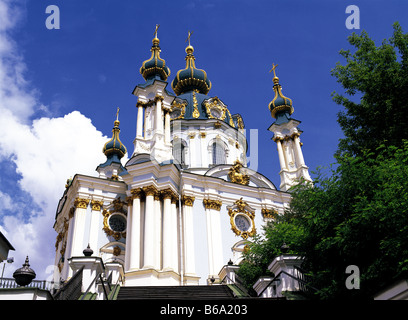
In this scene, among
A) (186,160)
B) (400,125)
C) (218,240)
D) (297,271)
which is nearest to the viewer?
(297,271)

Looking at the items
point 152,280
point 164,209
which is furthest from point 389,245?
point 164,209

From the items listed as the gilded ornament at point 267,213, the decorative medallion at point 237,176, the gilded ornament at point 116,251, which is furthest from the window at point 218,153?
the gilded ornament at point 116,251

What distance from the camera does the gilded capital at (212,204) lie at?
26.5 metres

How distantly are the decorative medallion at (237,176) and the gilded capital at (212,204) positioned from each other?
303cm

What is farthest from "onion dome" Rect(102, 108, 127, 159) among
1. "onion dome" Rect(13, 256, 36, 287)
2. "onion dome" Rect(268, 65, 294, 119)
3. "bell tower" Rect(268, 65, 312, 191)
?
"onion dome" Rect(13, 256, 36, 287)

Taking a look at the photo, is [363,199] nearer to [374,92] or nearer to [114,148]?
[374,92]

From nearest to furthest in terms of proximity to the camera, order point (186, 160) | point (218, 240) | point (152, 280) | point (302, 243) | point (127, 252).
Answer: point (302, 243) → point (152, 280) → point (127, 252) → point (218, 240) → point (186, 160)

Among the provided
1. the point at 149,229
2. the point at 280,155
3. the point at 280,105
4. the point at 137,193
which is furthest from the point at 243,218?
Answer: the point at 280,105

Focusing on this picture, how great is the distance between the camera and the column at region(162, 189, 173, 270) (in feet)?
75.5

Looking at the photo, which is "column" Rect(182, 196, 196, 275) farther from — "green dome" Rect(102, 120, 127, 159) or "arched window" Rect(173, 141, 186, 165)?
"green dome" Rect(102, 120, 127, 159)

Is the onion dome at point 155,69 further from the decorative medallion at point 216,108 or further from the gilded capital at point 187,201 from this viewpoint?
the gilded capital at point 187,201

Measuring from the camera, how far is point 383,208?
9.61m

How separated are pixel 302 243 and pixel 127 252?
44.9ft
